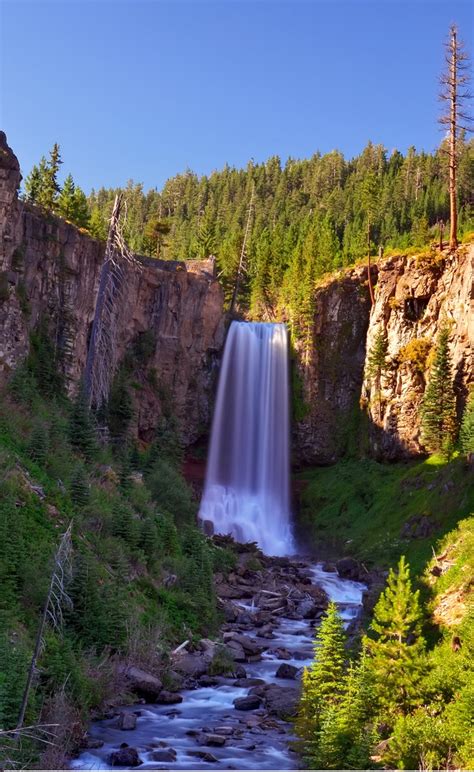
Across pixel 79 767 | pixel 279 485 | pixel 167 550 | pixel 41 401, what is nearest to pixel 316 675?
pixel 79 767

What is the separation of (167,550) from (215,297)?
114 feet

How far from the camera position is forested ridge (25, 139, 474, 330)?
64375 mm

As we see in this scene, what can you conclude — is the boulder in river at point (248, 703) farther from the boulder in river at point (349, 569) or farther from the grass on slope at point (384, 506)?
the boulder in river at point (349, 569)

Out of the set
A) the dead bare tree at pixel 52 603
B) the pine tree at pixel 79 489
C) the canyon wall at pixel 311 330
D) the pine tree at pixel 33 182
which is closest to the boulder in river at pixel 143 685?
the dead bare tree at pixel 52 603

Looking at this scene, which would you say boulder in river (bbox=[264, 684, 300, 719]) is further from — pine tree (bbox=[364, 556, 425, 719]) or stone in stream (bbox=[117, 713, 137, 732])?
stone in stream (bbox=[117, 713, 137, 732])

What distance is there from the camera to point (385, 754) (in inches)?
530

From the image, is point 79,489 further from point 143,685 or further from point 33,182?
point 33,182

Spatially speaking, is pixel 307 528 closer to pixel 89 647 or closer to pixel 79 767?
pixel 89 647

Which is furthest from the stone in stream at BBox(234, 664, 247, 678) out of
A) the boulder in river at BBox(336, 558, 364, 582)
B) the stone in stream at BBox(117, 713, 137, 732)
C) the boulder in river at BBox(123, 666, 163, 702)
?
→ the boulder in river at BBox(336, 558, 364, 582)

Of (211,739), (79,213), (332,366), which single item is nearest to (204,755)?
(211,739)

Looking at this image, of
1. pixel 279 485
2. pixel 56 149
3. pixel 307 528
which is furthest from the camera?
pixel 56 149

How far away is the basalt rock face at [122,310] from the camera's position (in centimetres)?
3431

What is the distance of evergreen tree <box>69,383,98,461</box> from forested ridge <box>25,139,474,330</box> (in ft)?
32.7

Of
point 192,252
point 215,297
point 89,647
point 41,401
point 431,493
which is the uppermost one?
point 192,252
